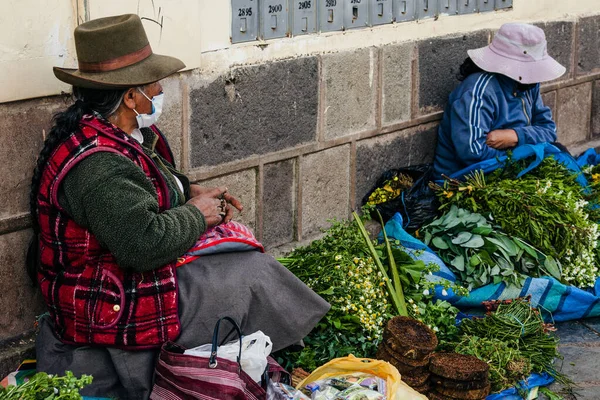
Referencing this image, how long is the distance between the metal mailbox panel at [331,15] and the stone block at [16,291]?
207 centimetres

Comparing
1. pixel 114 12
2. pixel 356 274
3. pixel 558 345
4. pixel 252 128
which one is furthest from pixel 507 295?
pixel 114 12

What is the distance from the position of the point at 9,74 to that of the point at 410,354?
2017 millimetres

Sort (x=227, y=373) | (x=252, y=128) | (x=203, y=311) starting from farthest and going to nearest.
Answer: (x=252, y=128) → (x=203, y=311) → (x=227, y=373)

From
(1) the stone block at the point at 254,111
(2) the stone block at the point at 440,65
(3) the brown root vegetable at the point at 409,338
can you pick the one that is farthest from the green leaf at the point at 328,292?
(2) the stone block at the point at 440,65

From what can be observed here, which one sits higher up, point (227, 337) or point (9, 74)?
point (9, 74)

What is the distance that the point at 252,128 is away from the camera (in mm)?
4973

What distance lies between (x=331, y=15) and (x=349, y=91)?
472 mm

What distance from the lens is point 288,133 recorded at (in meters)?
5.20

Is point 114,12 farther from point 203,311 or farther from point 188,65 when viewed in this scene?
point 203,311

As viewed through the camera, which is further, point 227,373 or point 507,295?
point 507,295

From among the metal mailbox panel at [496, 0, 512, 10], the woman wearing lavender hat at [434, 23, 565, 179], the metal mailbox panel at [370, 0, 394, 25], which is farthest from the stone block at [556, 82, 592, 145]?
the metal mailbox panel at [370, 0, 394, 25]

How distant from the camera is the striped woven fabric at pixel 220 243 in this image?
392 cm

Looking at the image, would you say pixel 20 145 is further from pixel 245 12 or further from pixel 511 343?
pixel 511 343

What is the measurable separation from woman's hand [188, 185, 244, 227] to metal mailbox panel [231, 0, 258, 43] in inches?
37.0
